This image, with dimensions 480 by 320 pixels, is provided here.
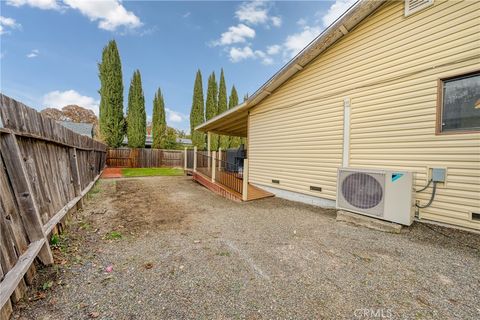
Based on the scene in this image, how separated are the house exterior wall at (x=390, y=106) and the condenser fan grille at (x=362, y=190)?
76 centimetres

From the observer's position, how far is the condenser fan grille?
12.2 ft

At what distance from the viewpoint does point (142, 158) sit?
17797 mm

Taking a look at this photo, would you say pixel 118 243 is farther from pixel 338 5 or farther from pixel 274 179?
pixel 338 5

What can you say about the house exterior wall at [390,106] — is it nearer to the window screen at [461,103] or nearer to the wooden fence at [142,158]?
the window screen at [461,103]

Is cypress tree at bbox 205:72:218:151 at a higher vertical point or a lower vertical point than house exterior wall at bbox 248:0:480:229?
higher

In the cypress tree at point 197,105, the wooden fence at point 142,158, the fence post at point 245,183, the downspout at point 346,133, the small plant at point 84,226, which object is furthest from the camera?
the cypress tree at point 197,105

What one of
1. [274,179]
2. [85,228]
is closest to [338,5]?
[274,179]

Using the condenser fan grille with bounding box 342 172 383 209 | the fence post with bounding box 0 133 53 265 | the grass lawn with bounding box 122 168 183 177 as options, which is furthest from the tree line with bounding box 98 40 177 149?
the condenser fan grille with bounding box 342 172 383 209

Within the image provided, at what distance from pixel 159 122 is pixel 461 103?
21944 millimetres

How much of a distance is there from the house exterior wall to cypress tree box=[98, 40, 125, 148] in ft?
53.6

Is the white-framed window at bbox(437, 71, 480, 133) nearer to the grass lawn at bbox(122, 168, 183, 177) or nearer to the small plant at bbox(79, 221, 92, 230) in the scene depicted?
the small plant at bbox(79, 221, 92, 230)

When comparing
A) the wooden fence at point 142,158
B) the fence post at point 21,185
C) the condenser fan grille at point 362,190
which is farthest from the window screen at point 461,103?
the wooden fence at point 142,158

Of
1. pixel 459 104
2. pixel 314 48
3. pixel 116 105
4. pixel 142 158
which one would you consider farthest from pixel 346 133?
pixel 116 105

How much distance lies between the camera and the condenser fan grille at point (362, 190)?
3.72 metres
